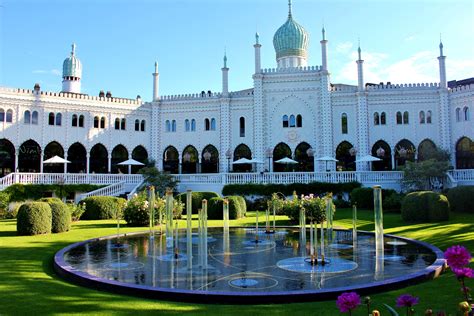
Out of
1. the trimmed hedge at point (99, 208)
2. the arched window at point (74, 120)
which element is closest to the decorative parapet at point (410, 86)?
the trimmed hedge at point (99, 208)

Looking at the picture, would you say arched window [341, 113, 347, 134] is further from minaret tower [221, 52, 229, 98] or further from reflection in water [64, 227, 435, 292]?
reflection in water [64, 227, 435, 292]

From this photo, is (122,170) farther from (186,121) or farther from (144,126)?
(186,121)

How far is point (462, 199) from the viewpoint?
22234 millimetres

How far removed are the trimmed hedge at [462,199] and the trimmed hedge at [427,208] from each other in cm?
379

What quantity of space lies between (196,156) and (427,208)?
29808 mm

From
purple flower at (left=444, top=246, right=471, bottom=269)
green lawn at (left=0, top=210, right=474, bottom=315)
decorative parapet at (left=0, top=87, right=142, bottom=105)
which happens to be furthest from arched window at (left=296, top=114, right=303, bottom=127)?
purple flower at (left=444, top=246, right=471, bottom=269)

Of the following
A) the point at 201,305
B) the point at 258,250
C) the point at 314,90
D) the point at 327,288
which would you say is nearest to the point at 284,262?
the point at 258,250

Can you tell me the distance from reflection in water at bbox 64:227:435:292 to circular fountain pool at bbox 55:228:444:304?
20mm

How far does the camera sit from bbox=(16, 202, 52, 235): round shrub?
15664 mm

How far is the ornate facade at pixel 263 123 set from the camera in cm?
3869

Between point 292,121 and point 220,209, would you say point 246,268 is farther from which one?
point 292,121

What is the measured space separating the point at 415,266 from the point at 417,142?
32528 mm

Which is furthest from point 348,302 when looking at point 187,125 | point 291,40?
point 291,40

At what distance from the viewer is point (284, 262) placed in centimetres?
1062
